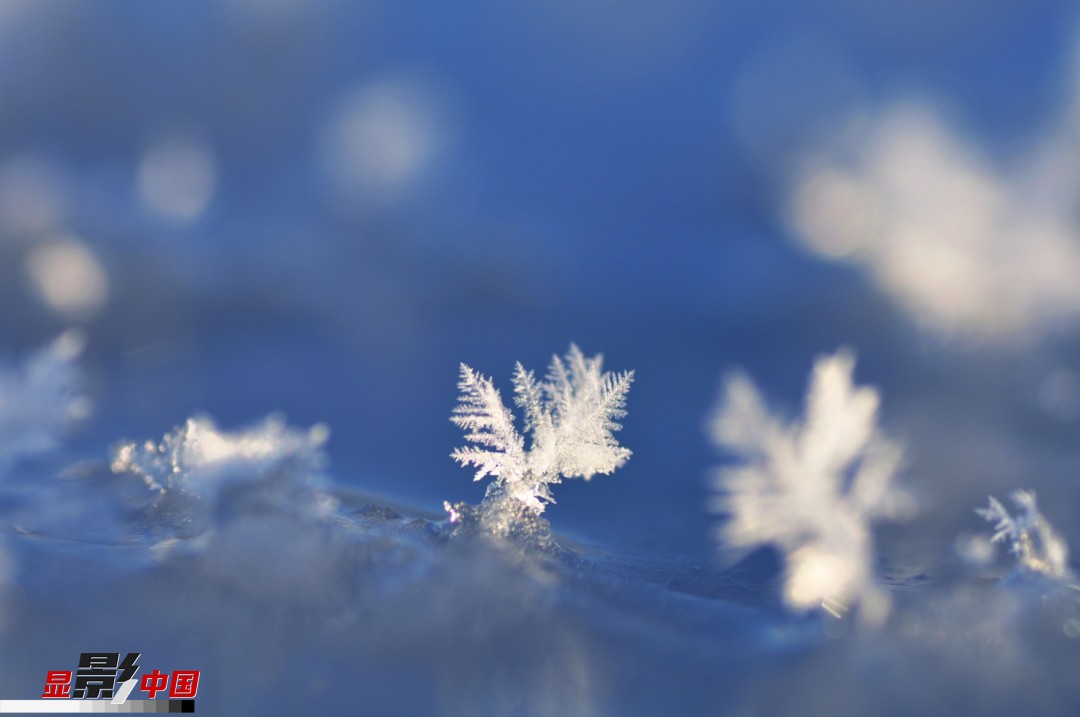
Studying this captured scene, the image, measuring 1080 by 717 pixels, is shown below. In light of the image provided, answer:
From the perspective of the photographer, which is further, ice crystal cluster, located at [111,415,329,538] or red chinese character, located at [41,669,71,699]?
ice crystal cluster, located at [111,415,329,538]

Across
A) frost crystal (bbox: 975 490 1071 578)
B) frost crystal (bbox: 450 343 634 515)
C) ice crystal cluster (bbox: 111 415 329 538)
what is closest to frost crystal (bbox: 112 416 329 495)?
ice crystal cluster (bbox: 111 415 329 538)

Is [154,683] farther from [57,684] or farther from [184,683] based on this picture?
[57,684]

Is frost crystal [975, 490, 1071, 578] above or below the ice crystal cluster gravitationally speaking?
below

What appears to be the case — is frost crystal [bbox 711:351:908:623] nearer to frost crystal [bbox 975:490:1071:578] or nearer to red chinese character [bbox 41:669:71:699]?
frost crystal [bbox 975:490:1071:578]

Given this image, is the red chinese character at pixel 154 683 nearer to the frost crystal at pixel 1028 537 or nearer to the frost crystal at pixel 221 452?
the frost crystal at pixel 221 452

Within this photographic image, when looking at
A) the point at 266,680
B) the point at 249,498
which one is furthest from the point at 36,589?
the point at 266,680

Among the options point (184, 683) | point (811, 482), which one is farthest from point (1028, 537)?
point (184, 683)

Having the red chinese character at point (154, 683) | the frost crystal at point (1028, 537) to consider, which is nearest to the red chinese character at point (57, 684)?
the red chinese character at point (154, 683)
